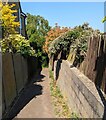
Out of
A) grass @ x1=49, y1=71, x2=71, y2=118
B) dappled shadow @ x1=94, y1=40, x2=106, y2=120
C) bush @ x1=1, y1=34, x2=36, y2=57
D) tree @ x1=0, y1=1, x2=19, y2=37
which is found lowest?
grass @ x1=49, y1=71, x2=71, y2=118

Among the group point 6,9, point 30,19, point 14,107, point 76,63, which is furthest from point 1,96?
point 30,19

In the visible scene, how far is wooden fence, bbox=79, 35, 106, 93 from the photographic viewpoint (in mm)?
6336

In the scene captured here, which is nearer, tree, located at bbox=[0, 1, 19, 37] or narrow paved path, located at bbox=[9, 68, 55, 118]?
narrow paved path, located at bbox=[9, 68, 55, 118]

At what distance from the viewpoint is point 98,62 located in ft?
22.9

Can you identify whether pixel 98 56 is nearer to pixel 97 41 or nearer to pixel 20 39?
pixel 97 41

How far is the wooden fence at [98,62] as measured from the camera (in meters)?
6.34

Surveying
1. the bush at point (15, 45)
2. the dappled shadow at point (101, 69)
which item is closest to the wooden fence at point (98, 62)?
the dappled shadow at point (101, 69)

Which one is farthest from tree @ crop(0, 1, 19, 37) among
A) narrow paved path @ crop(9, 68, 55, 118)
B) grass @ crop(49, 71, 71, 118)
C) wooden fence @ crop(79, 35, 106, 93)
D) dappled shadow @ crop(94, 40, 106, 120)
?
dappled shadow @ crop(94, 40, 106, 120)

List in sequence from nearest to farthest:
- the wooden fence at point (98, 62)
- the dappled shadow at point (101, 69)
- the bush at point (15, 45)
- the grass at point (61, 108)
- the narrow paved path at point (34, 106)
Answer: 1. the dappled shadow at point (101, 69)
2. the wooden fence at point (98, 62)
3. the grass at point (61, 108)
4. the narrow paved path at point (34, 106)
5. the bush at point (15, 45)

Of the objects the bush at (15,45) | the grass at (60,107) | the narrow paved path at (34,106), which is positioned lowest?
the narrow paved path at (34,106)

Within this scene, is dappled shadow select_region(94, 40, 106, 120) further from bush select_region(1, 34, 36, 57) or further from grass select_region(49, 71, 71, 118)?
bush select_region(1, 34, 36, 57)

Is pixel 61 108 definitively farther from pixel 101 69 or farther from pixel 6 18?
pixel 6 18

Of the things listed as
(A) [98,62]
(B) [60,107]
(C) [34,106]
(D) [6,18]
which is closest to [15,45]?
(D) [6,18]

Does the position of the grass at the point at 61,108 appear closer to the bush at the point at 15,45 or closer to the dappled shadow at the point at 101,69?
the dappled shadow at the point at 101,69
